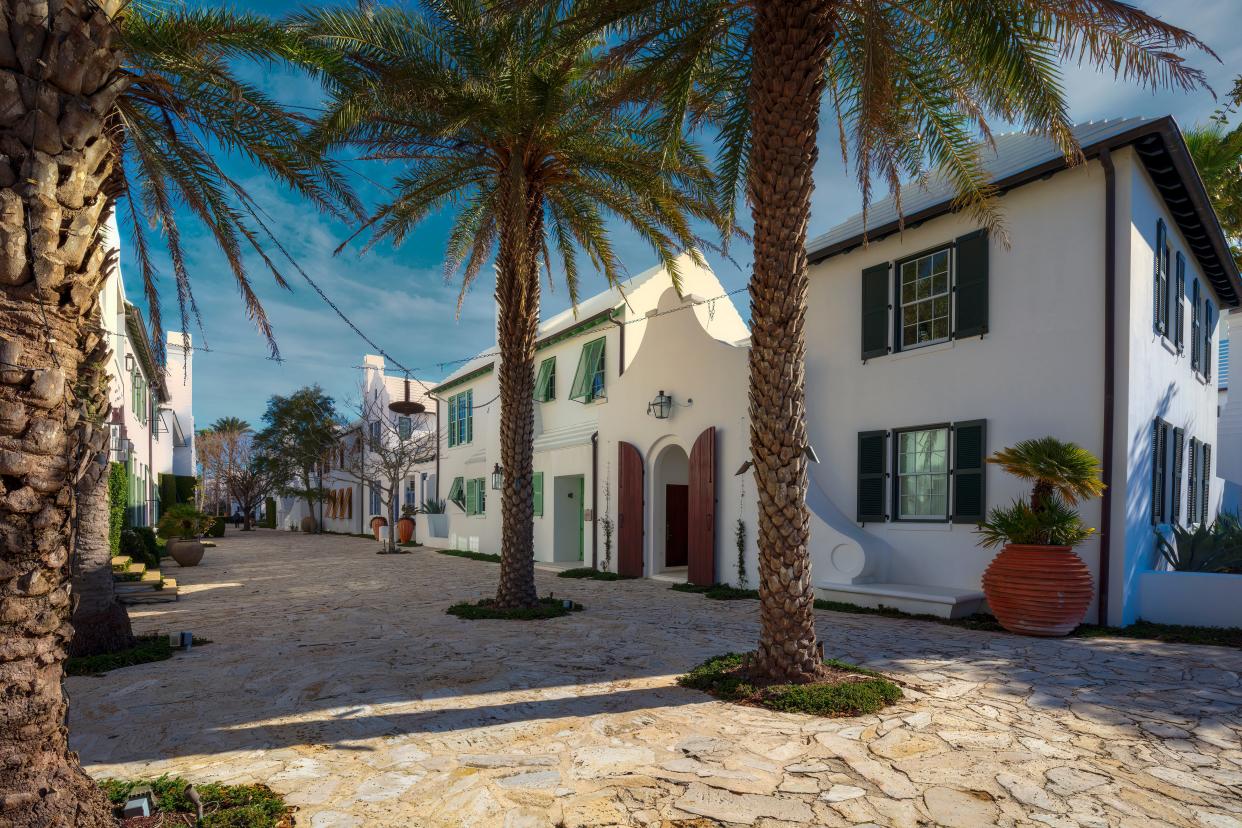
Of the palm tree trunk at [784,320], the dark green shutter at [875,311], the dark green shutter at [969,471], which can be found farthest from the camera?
the dark green shutter at [875,311]

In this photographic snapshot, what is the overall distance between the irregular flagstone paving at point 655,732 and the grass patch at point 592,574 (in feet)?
20.8

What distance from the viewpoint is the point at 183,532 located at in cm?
1991

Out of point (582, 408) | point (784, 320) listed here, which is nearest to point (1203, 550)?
point (784, 320)

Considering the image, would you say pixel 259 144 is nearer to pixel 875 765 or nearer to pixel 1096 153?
pixel 875 765

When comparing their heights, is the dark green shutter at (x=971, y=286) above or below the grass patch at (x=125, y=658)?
above

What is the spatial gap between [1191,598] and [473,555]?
1784 cm

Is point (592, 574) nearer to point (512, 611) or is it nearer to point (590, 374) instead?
point (590, 374)

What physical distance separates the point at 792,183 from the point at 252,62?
17.0 feet

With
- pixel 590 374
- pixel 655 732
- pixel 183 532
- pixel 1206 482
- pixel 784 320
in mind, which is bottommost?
pixel 183 532

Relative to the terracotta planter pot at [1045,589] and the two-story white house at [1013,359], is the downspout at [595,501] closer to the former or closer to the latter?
the two-story white house at [1013,359]

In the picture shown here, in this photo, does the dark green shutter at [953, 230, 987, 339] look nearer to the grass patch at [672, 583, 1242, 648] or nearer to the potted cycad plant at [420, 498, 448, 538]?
the grass patch at [672, 583, 1242, 648]

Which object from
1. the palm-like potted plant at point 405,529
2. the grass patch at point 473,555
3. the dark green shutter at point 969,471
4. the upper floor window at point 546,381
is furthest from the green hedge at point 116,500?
the dark green shutter at point 969,471

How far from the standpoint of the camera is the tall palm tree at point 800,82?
619 cm

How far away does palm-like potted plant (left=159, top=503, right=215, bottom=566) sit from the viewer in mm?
18781
